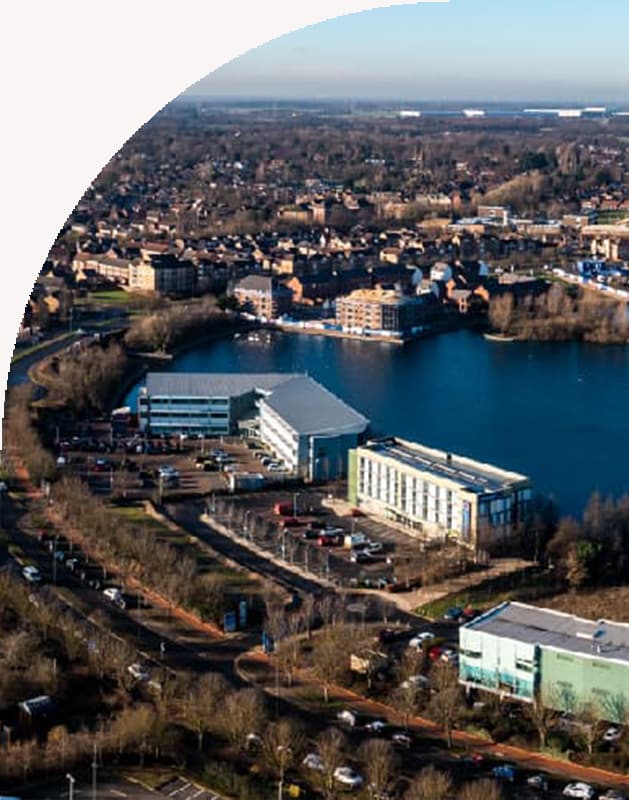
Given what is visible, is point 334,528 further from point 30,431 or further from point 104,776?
point 104,776

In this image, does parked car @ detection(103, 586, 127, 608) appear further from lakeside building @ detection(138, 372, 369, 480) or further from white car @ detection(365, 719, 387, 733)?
lakeside building @ detection(138, 372, 369, 480)

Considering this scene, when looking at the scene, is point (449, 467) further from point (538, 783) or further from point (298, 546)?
point (538, 783)

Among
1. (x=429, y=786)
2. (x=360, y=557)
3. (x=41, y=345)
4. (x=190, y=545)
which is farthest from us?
(x=41, y=345)

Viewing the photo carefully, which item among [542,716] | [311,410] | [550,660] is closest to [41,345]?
[311,410]

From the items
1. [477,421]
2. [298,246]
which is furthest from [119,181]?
[477,421]

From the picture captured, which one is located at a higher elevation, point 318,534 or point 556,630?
point 556,630

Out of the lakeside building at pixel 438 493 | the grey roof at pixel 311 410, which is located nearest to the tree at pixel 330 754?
the lakeside building at pixel 438 493
